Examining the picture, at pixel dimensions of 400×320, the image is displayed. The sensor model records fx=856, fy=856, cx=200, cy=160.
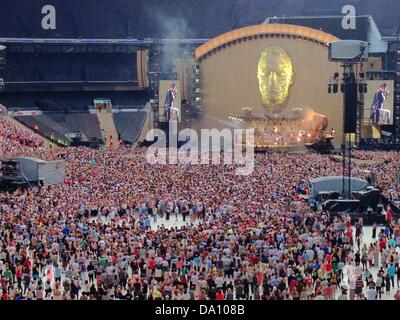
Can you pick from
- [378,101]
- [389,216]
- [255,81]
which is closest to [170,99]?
[255,81]

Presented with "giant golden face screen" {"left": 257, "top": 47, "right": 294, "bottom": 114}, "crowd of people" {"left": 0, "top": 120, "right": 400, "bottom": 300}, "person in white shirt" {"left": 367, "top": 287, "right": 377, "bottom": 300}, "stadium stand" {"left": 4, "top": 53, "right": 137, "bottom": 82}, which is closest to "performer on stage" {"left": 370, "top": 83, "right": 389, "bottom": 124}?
"giant golden face screen" {"left": 257, "top": 47, "right": 294, "bottom": 114}

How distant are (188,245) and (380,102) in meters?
28.1

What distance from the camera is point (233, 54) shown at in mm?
50750

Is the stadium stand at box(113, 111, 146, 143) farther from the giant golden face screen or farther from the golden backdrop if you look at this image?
the giant golden face screen

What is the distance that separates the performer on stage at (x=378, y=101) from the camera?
1770 inches

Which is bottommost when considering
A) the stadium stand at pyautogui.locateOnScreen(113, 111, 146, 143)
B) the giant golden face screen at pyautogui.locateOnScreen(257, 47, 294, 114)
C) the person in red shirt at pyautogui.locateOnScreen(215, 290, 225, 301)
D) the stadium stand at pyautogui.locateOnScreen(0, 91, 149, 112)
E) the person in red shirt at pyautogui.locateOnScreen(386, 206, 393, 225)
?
the person in red shirt at pyautogui.locateOnScreen(215, 290, 225, 301)

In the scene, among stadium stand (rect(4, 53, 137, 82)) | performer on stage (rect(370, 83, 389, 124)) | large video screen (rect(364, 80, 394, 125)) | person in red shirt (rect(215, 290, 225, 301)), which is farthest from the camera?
stadium stand (rect(4, 53, 137, 82))

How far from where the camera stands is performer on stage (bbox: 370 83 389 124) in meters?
45.0

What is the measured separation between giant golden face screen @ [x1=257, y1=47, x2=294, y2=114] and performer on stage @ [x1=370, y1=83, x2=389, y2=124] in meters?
5.84

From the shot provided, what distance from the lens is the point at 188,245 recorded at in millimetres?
19172

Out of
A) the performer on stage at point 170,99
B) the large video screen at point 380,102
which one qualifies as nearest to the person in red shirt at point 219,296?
the large video screen at point 380,102

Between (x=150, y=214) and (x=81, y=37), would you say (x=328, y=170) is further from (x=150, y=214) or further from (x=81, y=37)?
(x=81, y=37)
